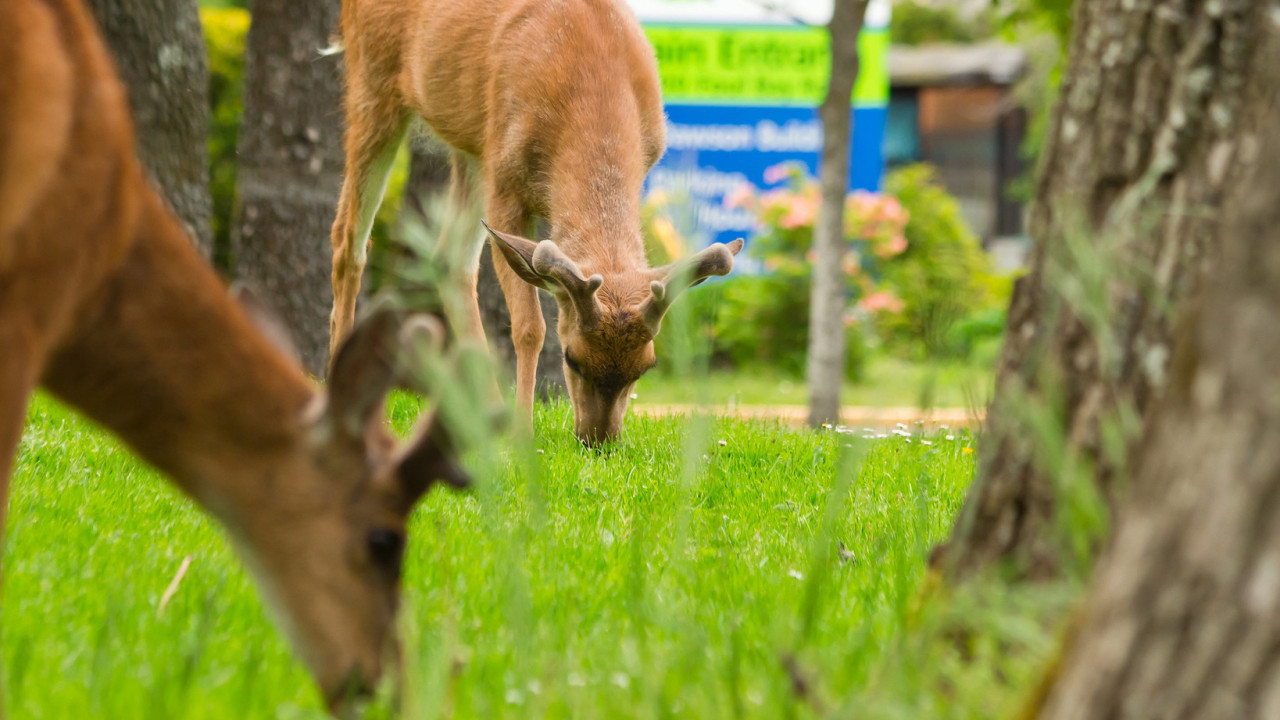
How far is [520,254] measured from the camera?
621 cm

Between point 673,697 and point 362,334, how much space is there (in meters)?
0.89

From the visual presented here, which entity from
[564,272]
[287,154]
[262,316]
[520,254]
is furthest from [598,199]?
[262,316]

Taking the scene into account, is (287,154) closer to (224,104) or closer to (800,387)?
(224,104)

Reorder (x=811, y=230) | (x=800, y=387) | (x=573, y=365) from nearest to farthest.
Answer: (x=573, y=365)
(x=800, y=387)
(x=811, y=230)

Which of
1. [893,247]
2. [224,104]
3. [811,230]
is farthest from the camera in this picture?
[893,247]

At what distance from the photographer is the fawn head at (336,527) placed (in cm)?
249

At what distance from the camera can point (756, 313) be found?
14539mm

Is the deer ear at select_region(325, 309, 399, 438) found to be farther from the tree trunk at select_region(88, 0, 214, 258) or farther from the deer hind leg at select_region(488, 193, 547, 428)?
the tree trunk at select_region(88, 0, 214, 258)

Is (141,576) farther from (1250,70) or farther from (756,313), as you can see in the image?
(756,313)

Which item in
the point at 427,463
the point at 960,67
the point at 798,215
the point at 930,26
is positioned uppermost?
the point at 427,463

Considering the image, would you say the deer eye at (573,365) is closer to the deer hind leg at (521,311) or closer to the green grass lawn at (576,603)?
the deer hind leg at (521,311)

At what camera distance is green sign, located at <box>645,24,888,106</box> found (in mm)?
14750

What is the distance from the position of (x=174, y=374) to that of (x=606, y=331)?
3.77 meters

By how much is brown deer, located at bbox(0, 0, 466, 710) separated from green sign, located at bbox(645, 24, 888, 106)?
12.5m
